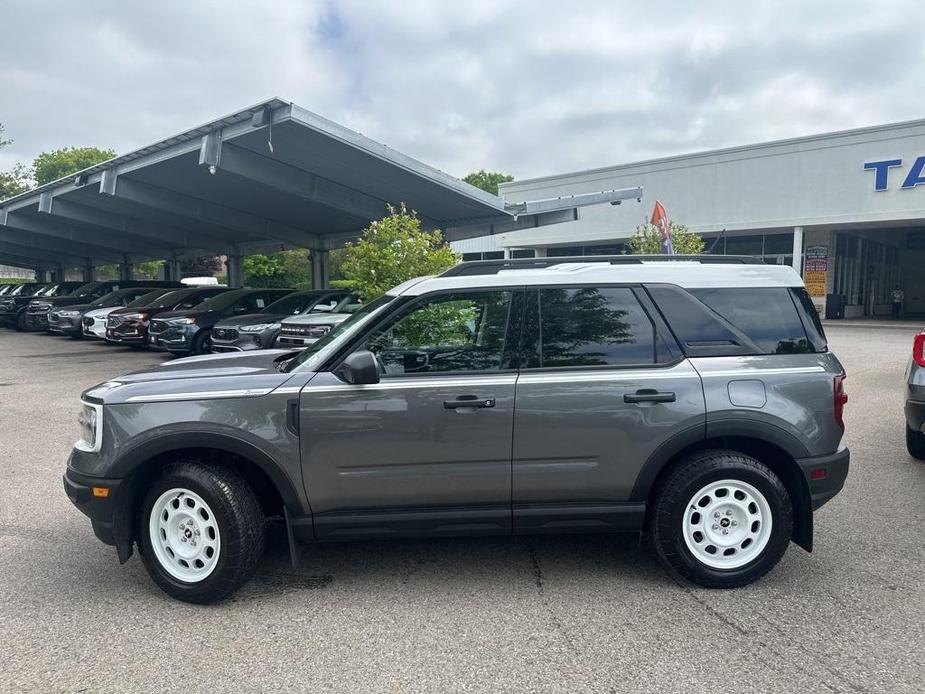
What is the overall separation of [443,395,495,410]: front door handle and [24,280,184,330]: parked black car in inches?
807

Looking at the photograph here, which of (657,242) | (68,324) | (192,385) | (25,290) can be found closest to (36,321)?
(68,324)

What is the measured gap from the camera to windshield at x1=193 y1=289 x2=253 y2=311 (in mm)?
15109

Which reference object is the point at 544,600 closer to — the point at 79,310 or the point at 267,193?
the point at 267,193

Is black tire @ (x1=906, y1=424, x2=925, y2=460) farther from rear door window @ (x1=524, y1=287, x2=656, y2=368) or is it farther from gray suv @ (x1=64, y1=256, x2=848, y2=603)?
rear door window @ (x1=524, y1=287, x2=656, y2=368)

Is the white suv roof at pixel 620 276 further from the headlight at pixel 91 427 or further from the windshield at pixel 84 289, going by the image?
the windshield at pixel 84 289

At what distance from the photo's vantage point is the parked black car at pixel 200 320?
14.2 metres

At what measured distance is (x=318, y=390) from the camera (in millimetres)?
3660

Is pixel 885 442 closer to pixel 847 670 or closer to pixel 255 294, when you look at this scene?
pixel 847 670

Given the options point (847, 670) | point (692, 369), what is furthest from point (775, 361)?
point (847, 670)

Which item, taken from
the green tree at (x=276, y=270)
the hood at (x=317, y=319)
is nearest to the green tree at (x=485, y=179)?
the green tree at (x=276, y=270)

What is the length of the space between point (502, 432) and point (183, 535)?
1.88 metres

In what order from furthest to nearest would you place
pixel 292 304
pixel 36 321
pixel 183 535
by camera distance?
pixel 36 321 < pixel 292 304 < pixel 183 535

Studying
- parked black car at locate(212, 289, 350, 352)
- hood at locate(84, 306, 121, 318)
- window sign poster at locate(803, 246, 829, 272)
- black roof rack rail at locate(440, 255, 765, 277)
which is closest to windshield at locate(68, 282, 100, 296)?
hood at locate(84, 306, 121, 318)

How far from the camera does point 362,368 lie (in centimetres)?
353
